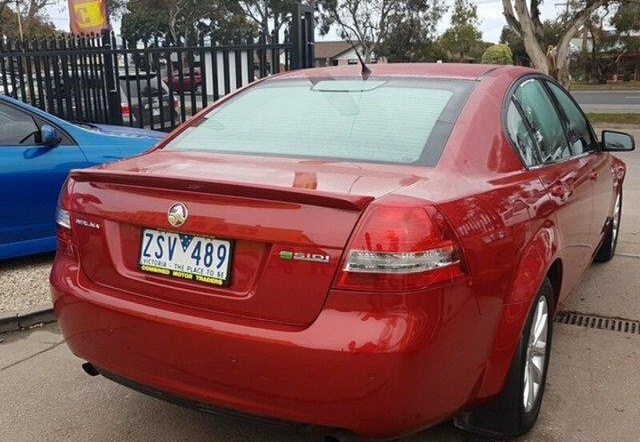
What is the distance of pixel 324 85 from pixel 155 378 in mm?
1636

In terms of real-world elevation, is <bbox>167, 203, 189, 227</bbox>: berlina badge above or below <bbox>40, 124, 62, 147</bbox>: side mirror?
above

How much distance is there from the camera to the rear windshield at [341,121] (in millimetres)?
2578

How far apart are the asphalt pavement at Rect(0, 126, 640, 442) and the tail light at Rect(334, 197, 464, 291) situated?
1.88ft

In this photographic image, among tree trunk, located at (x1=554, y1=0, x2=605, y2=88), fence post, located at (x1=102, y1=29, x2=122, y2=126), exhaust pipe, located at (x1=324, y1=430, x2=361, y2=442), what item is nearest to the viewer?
exhaust pipe, located at (x1=324, y1=430, x2=361, y2=442)

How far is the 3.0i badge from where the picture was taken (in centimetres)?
199

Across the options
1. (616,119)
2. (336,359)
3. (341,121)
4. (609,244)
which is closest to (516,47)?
(616,119)

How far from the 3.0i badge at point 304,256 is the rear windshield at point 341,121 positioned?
2.11 ft

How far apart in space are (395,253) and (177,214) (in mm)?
781

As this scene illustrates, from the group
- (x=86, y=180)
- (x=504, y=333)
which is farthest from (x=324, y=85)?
(x=504, y=333)

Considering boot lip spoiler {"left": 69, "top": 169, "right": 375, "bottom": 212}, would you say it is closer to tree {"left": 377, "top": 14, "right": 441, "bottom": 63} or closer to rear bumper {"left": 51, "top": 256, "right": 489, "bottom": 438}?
rear bumper {"left": 51, "top": 256, "right": 489, "bottom": 438}

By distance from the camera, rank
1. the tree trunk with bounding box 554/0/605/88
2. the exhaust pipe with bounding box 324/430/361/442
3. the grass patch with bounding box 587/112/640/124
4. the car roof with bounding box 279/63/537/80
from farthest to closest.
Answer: the grass patch with bounding box 587/112/640/124 < the tree trunk with bounding box 554/0/605/88 < the car roof with bounding box 279/63/537/80 < the exhaust pipe with bounding box 324/430/361/442

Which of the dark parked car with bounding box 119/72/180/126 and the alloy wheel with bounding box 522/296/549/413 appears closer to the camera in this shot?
the alloy wheel with bounding box 522/296/549/413

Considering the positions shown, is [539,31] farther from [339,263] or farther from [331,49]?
[331,49]

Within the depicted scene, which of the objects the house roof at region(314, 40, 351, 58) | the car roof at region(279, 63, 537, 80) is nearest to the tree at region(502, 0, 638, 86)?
the car roof at region(279, 63, 537, 80)
